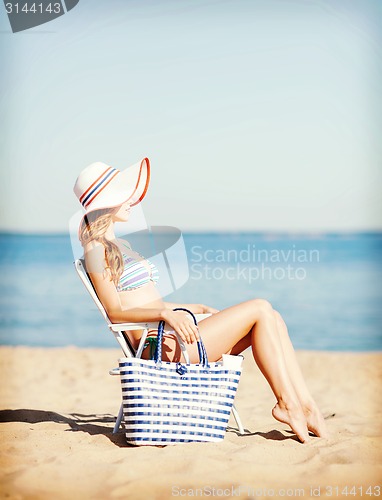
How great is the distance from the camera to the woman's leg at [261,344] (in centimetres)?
350

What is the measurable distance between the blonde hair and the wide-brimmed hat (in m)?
0.03

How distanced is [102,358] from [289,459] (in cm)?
414

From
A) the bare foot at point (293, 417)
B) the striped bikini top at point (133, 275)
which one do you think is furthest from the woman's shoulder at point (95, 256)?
the bare foot at point (293, 417)

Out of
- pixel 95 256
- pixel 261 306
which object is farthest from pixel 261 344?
pixel 95 256

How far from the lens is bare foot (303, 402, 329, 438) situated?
3.58 meters

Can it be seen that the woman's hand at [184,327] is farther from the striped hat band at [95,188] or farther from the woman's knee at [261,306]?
the striped hat band at [95,188]

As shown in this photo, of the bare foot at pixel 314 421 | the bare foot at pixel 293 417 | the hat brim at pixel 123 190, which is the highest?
the hat brim at pixel 123 190

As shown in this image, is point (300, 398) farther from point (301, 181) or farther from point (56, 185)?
point (301, 181)

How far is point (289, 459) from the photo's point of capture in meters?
3.14

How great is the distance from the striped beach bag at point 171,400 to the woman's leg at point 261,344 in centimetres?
19

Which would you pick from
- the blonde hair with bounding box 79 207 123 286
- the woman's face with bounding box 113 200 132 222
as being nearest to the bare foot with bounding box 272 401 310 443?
the blonde hair with bounding box 79 207 123 286

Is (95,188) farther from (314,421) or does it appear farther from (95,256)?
(314,421)

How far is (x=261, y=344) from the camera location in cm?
355

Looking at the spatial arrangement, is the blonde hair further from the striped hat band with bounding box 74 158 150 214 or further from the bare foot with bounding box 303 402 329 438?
the bare foot with bounding box 303 402 329 438
